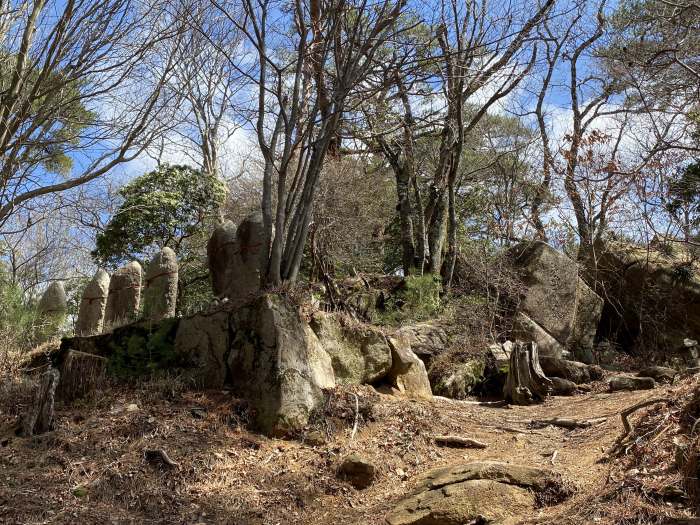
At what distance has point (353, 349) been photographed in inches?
307

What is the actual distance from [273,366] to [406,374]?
8.26 ft

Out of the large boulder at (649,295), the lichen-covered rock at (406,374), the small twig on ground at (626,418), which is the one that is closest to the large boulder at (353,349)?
the lichen-covered rock at (406,374)

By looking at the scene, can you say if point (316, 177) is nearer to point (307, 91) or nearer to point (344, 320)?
point (307, 91)

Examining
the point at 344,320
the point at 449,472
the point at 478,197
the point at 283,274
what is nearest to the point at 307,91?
the point at 283,274

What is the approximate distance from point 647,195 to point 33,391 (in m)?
11.0

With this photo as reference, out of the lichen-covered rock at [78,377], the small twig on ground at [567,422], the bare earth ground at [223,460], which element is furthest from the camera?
the small twig on ground at [567,422]

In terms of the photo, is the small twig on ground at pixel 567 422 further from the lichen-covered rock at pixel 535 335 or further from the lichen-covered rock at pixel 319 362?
the lichen-covered rock at pixel 535 335

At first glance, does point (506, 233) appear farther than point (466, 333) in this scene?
Yes

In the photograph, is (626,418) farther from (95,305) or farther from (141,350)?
(95,305)

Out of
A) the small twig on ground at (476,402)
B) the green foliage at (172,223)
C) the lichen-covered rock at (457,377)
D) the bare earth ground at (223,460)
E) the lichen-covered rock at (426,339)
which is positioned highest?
the green foliage at (172,223)

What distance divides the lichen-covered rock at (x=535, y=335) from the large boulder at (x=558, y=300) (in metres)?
0.05

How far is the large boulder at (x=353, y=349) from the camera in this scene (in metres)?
7.55

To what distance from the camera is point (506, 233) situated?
556 inches

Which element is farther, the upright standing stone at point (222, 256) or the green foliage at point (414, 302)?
the green foliage at point (414, 302)
